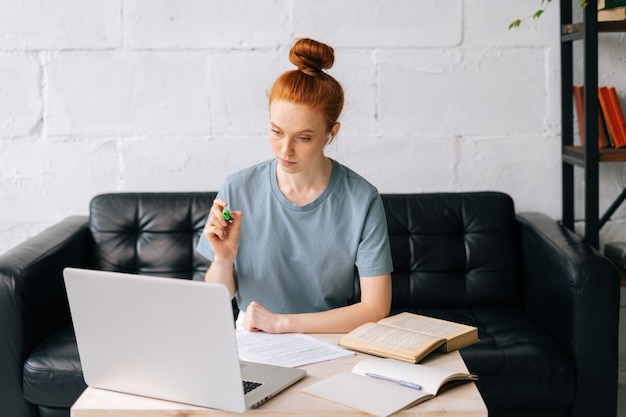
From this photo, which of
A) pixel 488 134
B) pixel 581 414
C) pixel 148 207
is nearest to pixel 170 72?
pixel 148 207

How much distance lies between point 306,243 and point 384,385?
0.68m

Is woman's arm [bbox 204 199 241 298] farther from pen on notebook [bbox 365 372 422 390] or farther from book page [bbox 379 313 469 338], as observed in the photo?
pen on notebook [bbox 365 372 422 390]

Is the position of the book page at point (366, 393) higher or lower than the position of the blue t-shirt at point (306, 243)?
lower

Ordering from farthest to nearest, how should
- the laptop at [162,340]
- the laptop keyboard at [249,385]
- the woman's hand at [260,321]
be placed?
the woman's hand at [260,321]
the laptop keyboard at [249,385]
the laptop at [162,340]

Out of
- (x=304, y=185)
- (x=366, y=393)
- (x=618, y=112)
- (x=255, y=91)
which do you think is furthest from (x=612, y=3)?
(x=366, y=393)

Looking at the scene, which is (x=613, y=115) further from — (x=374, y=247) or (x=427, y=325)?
(x=427, y=325)

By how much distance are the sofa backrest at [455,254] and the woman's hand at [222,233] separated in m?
→ 1.10

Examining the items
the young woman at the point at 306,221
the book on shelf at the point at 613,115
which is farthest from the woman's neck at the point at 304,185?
the book on shelf at the point at 613,115

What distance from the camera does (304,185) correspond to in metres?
2.02

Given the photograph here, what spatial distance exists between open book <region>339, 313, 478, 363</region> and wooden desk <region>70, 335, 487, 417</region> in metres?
0.15

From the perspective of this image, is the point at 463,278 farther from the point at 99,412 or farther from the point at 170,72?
the point at 99,412

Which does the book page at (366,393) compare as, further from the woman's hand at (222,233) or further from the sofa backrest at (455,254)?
the sofa backrest at (455,254)

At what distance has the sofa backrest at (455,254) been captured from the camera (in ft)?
9.46

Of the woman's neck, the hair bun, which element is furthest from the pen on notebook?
the hair bun
